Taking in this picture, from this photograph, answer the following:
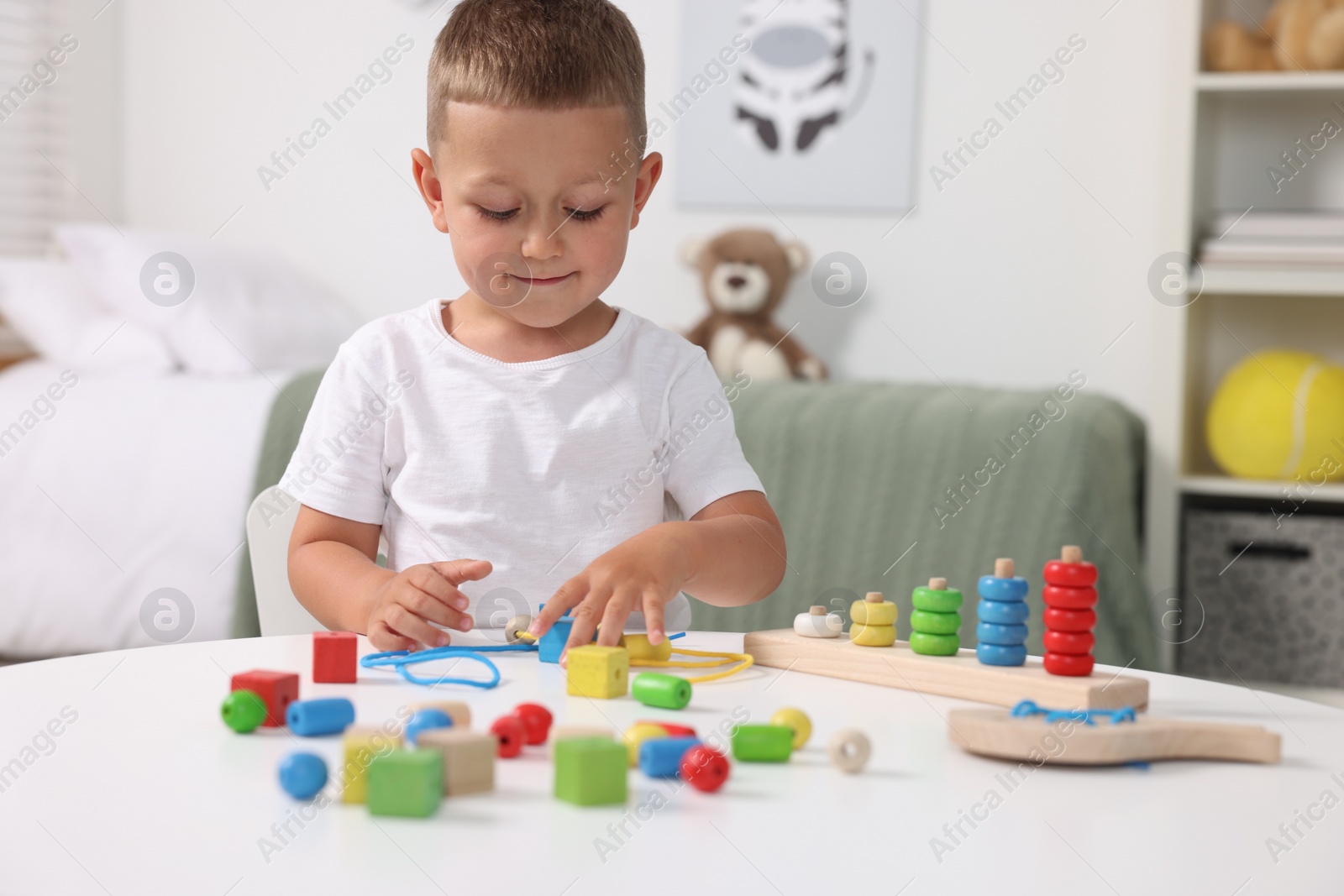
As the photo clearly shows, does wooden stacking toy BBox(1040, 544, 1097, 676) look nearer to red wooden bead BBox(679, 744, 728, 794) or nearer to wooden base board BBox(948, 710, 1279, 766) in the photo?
wooden base board BBox(948, 710, 1279, 766)

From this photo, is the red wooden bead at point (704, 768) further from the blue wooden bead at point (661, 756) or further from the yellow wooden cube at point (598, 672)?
the yellow wooden cube at point (598, 672)

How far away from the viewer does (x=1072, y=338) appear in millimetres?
2623

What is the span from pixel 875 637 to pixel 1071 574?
121 millimetres

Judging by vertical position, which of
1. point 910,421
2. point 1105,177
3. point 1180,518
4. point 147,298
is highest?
point 1105,177

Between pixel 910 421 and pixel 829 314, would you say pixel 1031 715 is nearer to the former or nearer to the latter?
pixel 910 421

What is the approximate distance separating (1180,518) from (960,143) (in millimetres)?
879

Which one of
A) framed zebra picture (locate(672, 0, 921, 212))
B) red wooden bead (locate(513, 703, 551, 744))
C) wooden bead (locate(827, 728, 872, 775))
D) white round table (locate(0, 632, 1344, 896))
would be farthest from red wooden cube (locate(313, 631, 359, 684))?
framed zebra picture (locate(672, 0, 921, 212))

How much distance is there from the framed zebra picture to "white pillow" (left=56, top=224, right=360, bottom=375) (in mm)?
854

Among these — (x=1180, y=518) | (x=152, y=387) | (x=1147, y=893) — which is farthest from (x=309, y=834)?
(x=1180, y=518)

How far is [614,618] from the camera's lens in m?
0.74

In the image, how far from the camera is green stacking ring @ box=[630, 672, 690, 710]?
646mm

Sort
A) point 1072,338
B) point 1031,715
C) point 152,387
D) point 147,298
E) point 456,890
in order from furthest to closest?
point 1072,338
point 147,298
point 152,387
point 1031,715
point 456,890

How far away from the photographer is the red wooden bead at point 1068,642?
0.67 meters

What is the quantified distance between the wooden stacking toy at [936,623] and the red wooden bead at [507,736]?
26 cm
